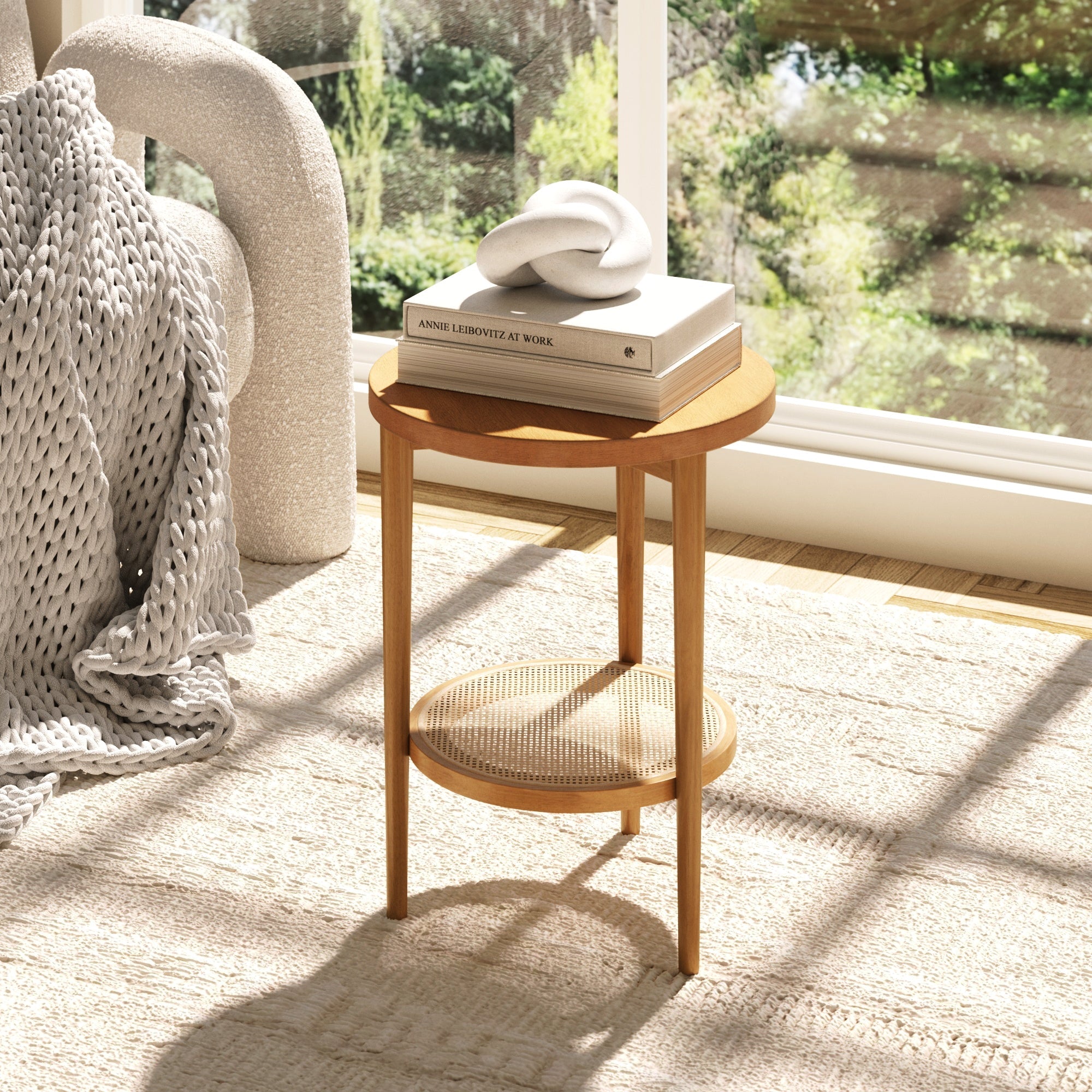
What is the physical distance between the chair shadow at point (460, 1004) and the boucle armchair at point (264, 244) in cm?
90

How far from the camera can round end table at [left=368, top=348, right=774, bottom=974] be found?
1.36 m

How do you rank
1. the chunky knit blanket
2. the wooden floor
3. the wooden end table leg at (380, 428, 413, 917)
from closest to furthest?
the wooden end table leg at (380, 428, 413, 917)
the chunky knit blanket
the wooden floor

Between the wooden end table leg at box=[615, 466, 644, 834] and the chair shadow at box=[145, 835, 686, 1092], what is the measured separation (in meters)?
0.17

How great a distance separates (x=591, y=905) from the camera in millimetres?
1626

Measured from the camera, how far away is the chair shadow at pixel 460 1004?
1.39 meters

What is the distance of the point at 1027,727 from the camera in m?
1.97

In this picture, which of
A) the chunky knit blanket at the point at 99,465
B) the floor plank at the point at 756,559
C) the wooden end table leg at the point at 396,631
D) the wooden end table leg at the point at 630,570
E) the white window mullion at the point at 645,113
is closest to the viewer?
the wooden end table leg at the point at 396,631

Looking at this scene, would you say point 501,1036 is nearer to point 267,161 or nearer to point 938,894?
point 938,894

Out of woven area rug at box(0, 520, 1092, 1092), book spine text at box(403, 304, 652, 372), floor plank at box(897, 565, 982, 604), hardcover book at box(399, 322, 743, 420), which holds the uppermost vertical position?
book spine text at box(403, 304, 652, 372)

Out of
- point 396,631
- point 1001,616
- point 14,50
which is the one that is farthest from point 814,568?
point 14,50

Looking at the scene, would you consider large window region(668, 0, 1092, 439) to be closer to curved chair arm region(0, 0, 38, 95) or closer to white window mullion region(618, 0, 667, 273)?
white window mullion region(618, 0, 667, 273)

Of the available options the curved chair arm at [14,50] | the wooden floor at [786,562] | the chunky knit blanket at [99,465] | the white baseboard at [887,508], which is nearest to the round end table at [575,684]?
the chunky knit blanket at [99,465]

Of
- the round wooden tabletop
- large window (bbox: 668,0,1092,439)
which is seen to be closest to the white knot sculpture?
the round wooden tabletop

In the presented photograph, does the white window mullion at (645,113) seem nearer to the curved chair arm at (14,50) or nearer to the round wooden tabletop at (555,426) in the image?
the curved chair arm at (14,50)
